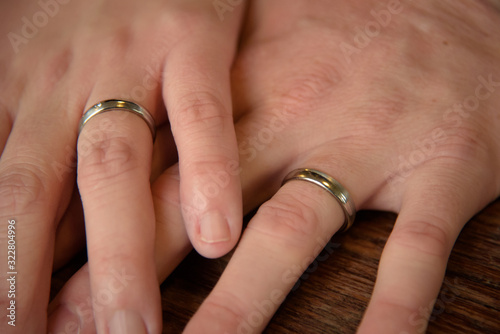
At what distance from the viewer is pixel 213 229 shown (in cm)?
58

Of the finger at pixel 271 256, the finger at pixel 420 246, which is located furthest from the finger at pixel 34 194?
the finger at pixel 420 246

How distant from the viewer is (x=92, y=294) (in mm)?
532

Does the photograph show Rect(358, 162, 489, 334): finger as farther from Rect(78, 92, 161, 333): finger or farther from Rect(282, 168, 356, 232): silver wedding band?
Rect(78, 92, 161, 333): finger

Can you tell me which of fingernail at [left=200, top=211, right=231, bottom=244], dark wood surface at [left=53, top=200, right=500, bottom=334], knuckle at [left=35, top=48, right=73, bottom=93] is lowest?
dark wood surface at [left=53, top=200, right=500, bottom=334]

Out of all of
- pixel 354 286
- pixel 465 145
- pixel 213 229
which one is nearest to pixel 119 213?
pixel 213 229

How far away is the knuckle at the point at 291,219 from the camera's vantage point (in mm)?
600

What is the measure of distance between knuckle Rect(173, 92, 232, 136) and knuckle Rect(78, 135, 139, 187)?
0.10 m

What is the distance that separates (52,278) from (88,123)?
0.26 metres

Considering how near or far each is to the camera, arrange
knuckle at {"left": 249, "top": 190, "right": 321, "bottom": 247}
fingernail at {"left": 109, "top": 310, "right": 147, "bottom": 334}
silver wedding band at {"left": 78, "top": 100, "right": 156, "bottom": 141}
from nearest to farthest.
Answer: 1. fingernail at {"left": 109, "top": 310, "right": 147, "bottom": 334}
2. knuckle at {"left": 249, "top": 190, "right": 321, "bottom": 247}
3. silver wedding band at {"left": 78, "top": 100, "right": 156, "bottom": 141}

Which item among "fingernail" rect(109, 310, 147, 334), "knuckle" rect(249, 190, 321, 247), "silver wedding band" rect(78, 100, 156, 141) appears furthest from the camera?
"silver wedding band" rect(78, 100, 156, 141)

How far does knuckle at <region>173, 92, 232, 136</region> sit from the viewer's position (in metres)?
0.66

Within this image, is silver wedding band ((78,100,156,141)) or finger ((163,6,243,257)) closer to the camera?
finger ((163,6,243,257))

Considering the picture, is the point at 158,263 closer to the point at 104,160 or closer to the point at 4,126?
the point at 104,160

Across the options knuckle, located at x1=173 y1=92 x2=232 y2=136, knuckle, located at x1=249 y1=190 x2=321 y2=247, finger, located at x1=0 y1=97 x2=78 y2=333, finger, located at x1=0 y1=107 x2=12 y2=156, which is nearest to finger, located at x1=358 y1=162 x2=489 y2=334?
knuckle, located at x1=249 y1=190 x2=321 y2=247
